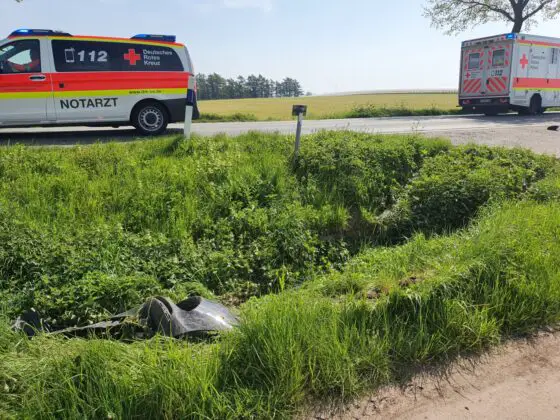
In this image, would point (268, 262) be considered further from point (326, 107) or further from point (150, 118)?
point (326, 107)

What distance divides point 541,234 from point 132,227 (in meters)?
4.40

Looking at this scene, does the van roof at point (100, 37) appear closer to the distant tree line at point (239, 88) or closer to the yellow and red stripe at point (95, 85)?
the yellow and red stripe at point (95, 85)

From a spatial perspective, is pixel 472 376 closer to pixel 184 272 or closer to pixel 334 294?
pixel 334 294

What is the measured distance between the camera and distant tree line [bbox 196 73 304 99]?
8369 cm

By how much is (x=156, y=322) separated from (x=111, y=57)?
29.4ft

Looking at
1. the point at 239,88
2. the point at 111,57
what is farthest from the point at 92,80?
the point at 239,88

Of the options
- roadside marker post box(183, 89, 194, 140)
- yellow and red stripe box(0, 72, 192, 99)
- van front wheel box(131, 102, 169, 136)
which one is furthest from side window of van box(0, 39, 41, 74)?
Result: roadside marker post box(183, 89, 194, 140)

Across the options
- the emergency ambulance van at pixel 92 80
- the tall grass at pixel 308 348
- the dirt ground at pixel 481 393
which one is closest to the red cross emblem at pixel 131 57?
the emergency ambulance van at pixel 92 80

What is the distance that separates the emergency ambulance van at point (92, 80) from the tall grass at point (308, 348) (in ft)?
25.4

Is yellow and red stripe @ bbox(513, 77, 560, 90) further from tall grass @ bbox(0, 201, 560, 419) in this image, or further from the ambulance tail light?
tall grass @ bbox(0, 201, 560, 419)

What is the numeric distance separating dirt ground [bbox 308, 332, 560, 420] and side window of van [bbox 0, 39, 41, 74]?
10.2 meters

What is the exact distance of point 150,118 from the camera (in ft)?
36.5

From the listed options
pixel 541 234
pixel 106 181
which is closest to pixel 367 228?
pixel 541 234

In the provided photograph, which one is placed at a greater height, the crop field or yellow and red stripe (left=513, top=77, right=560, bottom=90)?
yellow and red stripe (left=513, top=77, right=560, bottom=90)
